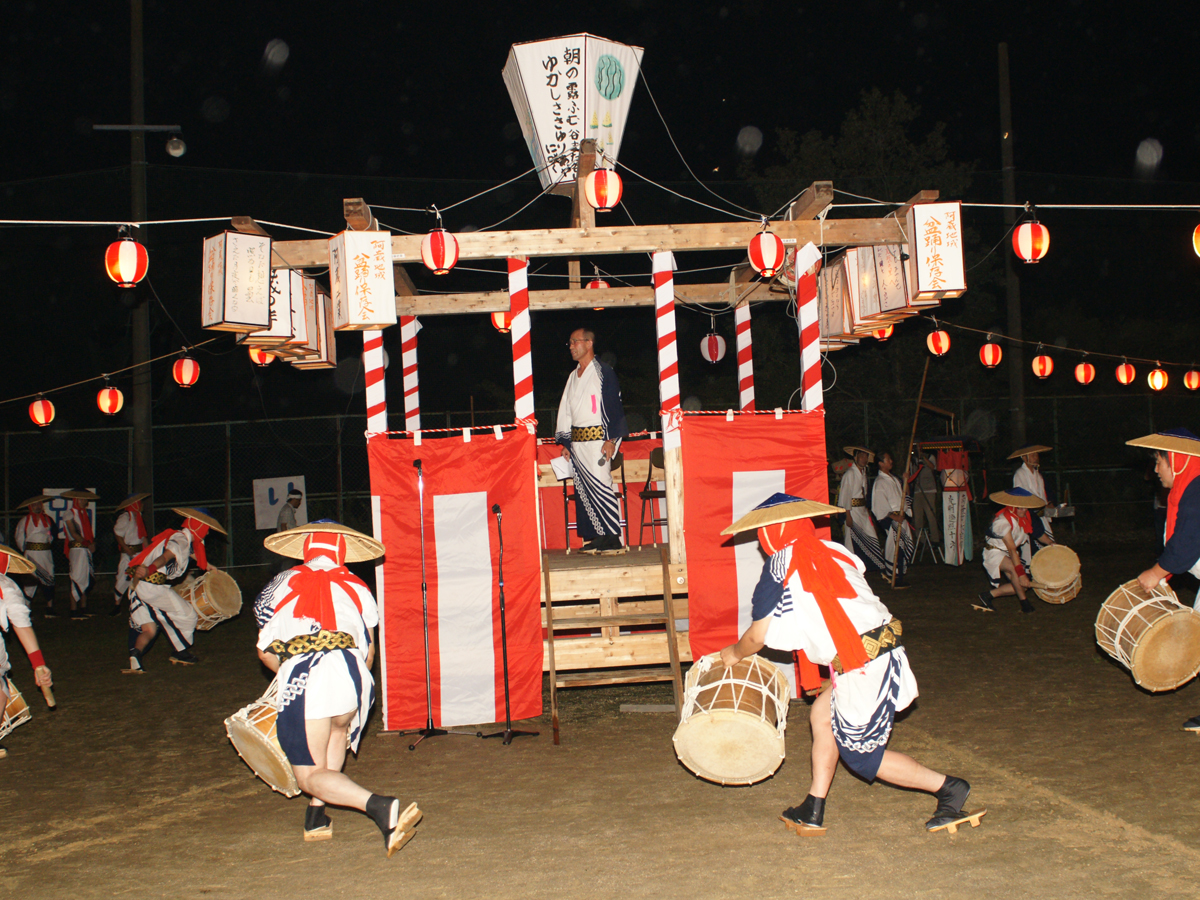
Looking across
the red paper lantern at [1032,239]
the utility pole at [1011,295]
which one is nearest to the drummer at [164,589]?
the red paper lantern at [1032,239]

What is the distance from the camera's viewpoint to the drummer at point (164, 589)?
27.7 ft

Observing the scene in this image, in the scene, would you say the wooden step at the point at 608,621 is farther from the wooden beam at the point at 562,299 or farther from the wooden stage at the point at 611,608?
the wooden beam at the point at 562,299

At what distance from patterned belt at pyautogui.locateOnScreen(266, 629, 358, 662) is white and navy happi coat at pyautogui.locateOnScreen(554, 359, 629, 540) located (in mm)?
3484

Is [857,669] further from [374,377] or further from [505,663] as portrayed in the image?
[374,377]

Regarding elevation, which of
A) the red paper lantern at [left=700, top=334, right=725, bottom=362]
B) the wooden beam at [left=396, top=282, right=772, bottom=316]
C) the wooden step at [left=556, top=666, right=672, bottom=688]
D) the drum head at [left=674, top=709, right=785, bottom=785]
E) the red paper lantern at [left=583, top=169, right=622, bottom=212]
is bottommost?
the wooden step at [left=556, top=666, right=672, bottom=688]

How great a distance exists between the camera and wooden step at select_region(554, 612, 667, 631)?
6.26 meters

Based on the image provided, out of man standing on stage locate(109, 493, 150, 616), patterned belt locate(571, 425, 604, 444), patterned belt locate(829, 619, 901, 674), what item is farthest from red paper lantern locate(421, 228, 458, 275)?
man standing on stage locate(109, 493, 150, 616)

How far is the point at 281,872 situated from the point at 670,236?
201 inches

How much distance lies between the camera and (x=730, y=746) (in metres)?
4.07

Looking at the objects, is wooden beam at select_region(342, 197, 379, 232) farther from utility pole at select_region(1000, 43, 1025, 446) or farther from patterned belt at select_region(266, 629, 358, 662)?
utility pole at select_region(1000, 43, 1025, 446)

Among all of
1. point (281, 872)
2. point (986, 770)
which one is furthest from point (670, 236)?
point (281, 872)

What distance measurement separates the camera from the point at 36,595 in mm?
14461

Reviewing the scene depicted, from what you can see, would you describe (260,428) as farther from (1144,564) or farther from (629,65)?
(1144,564)

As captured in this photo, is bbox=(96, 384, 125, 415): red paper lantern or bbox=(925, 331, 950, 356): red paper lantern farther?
bbox=(925, 331, 950, 356): red paper lantern
